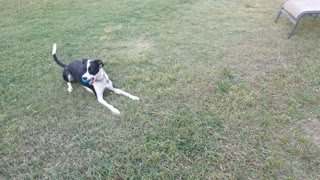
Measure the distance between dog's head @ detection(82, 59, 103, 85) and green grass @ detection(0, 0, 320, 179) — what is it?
27 cm

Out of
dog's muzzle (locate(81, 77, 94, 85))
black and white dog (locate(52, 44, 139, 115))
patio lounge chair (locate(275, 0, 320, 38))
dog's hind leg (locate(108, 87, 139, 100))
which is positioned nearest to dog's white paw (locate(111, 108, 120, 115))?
black and white dog (locate(52, 44, 139, 115))

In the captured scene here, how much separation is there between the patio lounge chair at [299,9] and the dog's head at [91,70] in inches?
116

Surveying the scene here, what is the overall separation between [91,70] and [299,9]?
3.16 m

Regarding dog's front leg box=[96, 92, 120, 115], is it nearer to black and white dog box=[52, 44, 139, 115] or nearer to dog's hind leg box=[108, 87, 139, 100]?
black and white dog box=[52, 44, 139, 115]

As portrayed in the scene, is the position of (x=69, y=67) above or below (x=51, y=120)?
above

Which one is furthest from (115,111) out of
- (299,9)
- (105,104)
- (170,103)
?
(299,9)

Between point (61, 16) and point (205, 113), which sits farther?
point (61, 16)

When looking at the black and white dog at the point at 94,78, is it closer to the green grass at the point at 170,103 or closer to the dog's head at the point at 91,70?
the dog's head at the point at 91,70

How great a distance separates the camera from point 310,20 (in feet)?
16.2

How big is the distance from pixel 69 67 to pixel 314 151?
260cm

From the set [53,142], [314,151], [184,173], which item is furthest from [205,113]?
[53,142]

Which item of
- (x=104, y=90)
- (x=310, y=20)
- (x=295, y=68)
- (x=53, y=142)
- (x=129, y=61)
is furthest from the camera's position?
(x=310, y=20)

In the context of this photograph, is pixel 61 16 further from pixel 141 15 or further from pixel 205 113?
pixel 205 113

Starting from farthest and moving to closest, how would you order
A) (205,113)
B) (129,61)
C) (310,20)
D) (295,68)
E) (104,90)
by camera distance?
(310,20) < (129,61) < (295,68) < (104,90) < (205,113)
